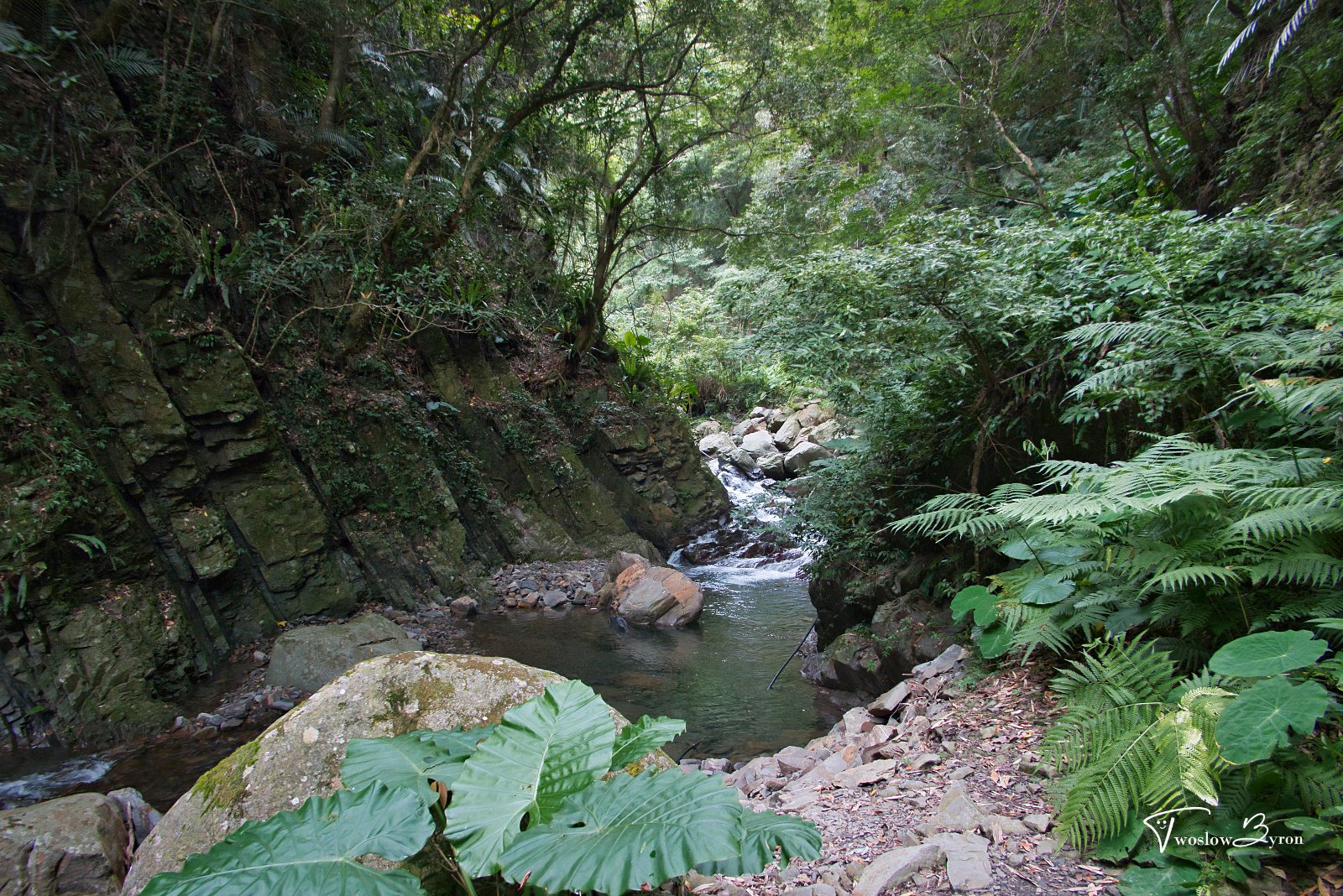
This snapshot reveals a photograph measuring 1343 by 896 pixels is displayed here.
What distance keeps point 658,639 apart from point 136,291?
270 inches

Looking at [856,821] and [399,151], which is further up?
[399,151]

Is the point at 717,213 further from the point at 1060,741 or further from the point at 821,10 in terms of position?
the point at 1060,741

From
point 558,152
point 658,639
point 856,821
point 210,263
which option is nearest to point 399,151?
point 558,152

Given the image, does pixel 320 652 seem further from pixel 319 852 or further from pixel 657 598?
pixel 319 852

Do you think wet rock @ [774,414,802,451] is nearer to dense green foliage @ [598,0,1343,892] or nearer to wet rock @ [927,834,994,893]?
dense green foliage @ [598,0,1343,892]

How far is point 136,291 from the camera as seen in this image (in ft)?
21.7

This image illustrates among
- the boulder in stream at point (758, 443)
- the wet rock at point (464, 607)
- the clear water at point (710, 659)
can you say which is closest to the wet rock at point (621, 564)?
the clear water at point (710, 659)

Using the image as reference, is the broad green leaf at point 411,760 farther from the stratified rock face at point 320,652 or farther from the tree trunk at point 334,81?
the tree trunk at point 334,81

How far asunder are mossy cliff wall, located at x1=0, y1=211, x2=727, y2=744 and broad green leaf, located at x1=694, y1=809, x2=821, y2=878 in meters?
5.94

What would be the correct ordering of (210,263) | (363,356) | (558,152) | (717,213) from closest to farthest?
(210,263) → (363,356) → (558,152) → (717,213)

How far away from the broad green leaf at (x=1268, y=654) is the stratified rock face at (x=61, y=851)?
4.17 m

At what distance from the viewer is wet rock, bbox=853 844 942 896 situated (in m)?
1.87

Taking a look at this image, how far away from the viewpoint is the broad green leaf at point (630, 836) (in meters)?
1.03

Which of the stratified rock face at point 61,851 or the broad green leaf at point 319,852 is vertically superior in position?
the broad green leaf at point 319,852
